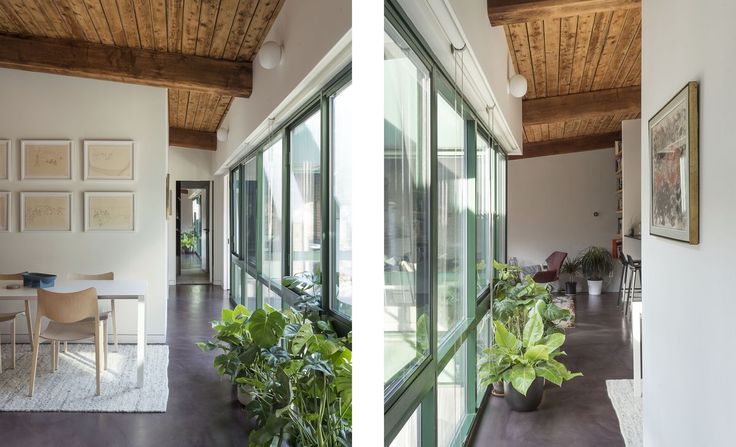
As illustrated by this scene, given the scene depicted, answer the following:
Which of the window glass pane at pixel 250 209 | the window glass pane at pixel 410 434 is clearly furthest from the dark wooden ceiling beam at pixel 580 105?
the window glass pane at pixel 410 434

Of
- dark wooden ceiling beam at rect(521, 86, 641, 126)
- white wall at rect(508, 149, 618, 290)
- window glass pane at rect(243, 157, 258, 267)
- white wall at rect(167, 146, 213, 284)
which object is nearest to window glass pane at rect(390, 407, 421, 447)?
window glass pane at rect(243, 157, 258, 267)

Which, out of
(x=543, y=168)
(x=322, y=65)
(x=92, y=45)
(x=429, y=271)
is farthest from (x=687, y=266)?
(x=543, y=168)

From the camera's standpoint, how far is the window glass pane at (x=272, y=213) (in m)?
3.97

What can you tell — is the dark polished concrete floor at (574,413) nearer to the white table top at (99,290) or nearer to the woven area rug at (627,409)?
the woven area rug at (627,409)

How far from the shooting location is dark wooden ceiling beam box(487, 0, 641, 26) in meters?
2.90

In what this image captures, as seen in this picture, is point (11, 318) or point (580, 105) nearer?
point (11, 318)

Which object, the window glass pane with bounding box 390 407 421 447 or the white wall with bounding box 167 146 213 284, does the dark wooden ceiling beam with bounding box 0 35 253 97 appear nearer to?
the window glass pane with bounding box 390 407 421 447

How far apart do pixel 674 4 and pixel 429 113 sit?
90 cm

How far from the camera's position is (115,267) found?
15.8ft

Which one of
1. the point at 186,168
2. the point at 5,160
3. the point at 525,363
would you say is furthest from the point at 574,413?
the point at 186,168

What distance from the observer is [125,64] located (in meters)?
4.18

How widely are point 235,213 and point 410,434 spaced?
5053 millimetres

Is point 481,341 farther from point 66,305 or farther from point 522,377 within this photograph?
point 66,305

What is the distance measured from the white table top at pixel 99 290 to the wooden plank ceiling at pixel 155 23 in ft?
5.32
